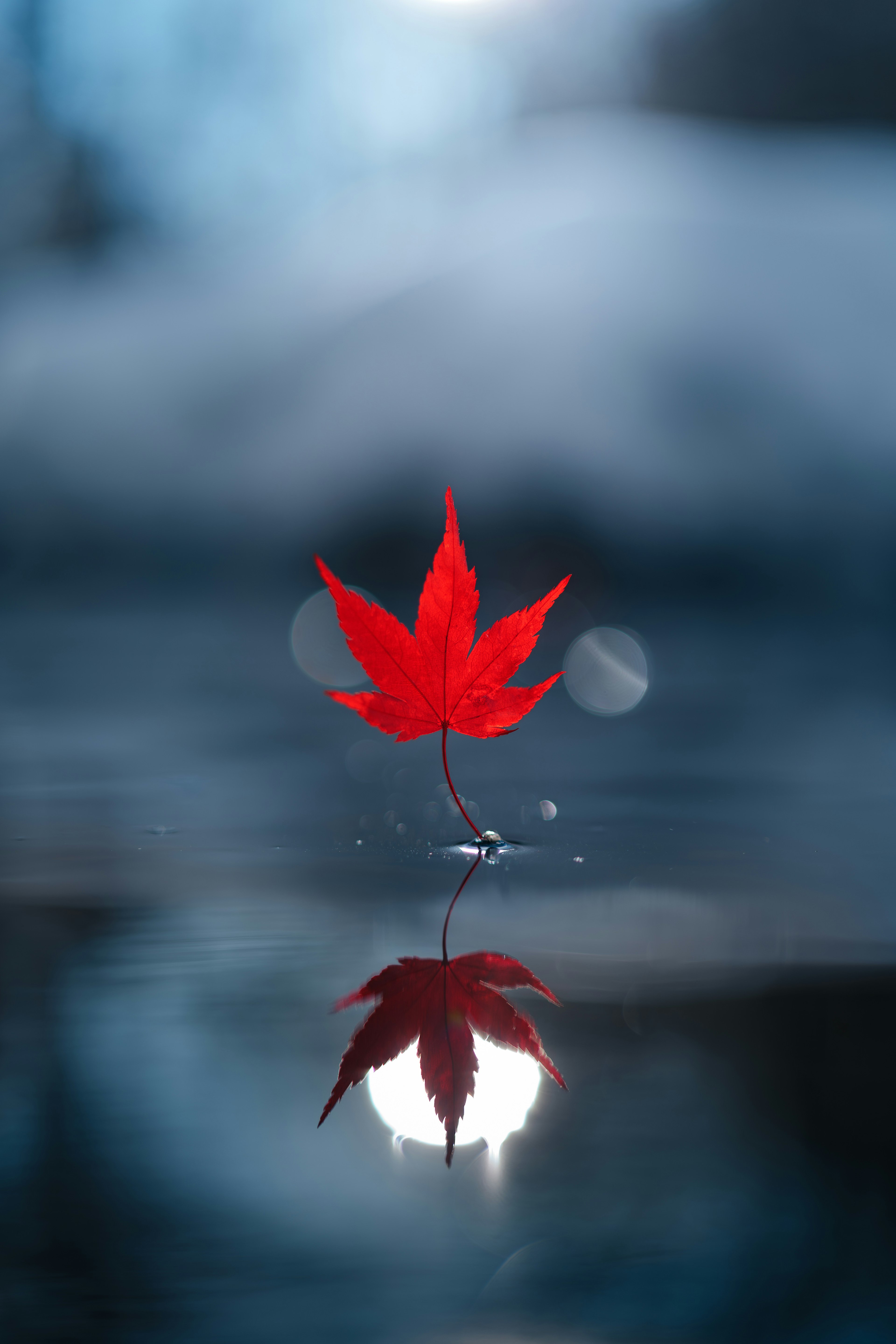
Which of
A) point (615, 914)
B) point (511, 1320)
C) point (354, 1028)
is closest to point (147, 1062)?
point (354, 1028)

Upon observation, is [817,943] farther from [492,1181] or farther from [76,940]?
[76,940]

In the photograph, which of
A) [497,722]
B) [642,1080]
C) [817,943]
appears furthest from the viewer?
[497,722]

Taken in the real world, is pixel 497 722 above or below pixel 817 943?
above

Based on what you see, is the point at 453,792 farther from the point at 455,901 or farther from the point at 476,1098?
the point at 476,1098

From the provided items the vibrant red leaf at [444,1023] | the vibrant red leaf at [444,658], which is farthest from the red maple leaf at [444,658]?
the vibrant red leaf at [444,1023]

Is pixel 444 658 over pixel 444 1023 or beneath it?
over

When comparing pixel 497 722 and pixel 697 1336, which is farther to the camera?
pixel 497 722

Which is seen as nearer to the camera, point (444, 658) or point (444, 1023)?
point (444, 1023)

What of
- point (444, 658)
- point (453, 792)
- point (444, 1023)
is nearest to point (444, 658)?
point (444, 658)
